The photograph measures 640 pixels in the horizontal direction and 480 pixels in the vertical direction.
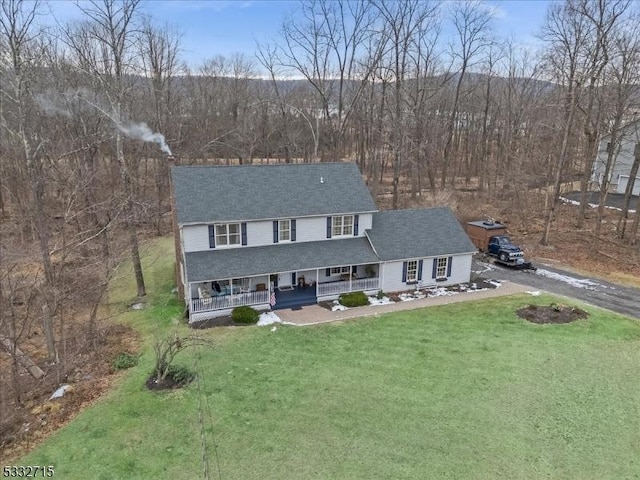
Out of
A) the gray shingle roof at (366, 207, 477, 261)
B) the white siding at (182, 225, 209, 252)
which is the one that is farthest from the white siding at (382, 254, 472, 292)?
the white siding at (182, 225, 209, 252)

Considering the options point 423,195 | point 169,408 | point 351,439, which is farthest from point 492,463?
point 423,195

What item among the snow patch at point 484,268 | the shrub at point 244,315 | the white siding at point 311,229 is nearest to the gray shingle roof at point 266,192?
the white siding at point 311,229

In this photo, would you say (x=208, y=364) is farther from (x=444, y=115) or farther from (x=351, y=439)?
(x=444, y=115)

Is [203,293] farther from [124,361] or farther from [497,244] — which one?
[497,244]

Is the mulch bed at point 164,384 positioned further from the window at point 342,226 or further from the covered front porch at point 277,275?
the window at point 342,226

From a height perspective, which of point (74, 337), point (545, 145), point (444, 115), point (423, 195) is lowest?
point (74, 337)
